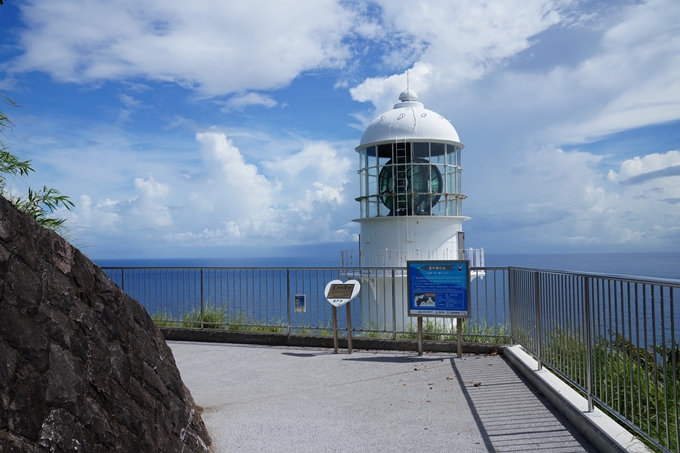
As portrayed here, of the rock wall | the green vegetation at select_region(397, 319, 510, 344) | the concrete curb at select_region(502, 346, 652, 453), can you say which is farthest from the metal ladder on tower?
the rock wall

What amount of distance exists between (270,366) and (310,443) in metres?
3.64

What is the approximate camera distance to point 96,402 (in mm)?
3785

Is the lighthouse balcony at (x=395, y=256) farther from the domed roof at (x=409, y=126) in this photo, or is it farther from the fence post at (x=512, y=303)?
the fence post at (x=512, y=303)

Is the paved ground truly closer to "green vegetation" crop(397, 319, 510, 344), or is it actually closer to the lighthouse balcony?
"green vegetation" crop(397, 319, 510, 344)

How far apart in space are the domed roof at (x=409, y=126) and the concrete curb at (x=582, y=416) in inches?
393

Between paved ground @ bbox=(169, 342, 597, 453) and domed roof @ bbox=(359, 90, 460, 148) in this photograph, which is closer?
paved ground @ bbox=(169, 342, 597, 453)

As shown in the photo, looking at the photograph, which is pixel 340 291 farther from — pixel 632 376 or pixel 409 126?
pixel 409 126

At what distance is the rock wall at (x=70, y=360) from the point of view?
3.31 meters

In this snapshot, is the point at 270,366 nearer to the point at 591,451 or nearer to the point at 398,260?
the point at 591,451

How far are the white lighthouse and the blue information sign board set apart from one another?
6.43 meters

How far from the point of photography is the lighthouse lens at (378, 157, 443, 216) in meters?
16.8

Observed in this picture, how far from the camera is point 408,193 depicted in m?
16.7

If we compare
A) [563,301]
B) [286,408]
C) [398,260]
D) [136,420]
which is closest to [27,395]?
[136,420]

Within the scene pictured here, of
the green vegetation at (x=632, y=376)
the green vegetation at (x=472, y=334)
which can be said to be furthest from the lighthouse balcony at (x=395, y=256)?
the green vegetation at (x=632, y=376)
